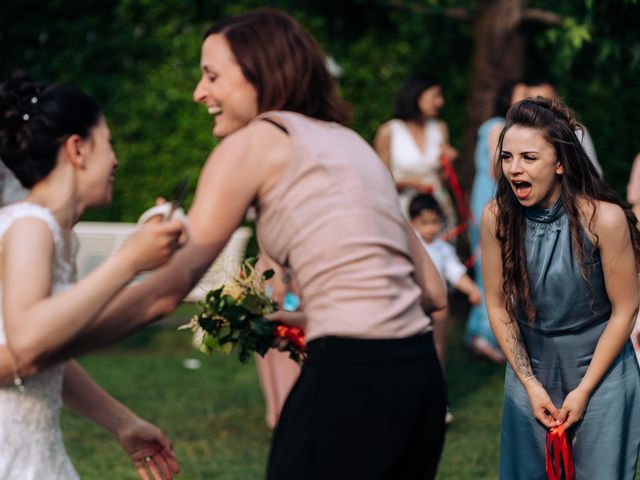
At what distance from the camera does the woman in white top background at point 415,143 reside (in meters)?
9.12

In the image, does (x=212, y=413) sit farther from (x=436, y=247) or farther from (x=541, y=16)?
(x=541, y=16)

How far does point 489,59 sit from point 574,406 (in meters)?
7.79

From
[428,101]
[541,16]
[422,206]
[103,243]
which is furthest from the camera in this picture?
[103,243]

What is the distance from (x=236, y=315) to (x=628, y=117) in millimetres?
9615

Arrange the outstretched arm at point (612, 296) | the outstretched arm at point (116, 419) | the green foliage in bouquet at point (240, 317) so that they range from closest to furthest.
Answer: the outstretched arm at point (116, 419)
the green foliage in bouquet at point (240, 317)
the outstretched arm at point (612, 296)

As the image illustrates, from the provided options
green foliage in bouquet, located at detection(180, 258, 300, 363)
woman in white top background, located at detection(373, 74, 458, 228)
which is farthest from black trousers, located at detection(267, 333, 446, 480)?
woman in white top background, located at detection(373, 74, 458, 228)

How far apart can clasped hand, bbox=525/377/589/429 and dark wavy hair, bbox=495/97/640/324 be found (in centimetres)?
25

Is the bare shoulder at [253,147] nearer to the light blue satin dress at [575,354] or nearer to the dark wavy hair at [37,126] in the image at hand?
the dark wavy hair at [37,126]

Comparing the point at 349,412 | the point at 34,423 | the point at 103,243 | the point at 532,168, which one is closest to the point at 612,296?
the point at 532,168

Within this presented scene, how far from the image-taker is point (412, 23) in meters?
12.8

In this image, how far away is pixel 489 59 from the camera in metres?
11.7

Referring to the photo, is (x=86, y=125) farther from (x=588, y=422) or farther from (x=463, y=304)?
(x=463, y=304)

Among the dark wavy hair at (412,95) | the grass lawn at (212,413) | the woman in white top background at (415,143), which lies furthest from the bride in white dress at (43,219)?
the dark wavy hair at (412,95)

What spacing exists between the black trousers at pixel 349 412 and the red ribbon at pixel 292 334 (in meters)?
0.70
